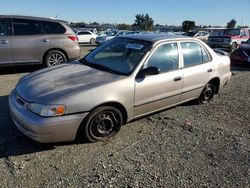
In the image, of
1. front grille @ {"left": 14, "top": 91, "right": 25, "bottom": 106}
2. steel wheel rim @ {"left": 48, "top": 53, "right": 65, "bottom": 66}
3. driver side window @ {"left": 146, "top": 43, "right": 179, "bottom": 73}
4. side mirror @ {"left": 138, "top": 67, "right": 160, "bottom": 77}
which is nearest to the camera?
front grille @ {"left": 14, "top": 91, "right": 25, "bottom": 106}

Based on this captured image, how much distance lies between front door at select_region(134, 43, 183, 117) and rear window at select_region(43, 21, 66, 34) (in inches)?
186

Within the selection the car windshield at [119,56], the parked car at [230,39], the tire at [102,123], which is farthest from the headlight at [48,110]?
the parked car at [230,39]

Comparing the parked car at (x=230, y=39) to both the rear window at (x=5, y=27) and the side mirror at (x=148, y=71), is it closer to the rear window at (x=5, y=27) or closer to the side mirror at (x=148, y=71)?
the rear window at (x=5, y=27)

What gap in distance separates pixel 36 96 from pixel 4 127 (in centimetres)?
115

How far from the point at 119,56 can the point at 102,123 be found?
1305mm

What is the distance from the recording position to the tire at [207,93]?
224 inches

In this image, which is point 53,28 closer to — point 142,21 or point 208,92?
point 208,92

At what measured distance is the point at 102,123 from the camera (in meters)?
3.96

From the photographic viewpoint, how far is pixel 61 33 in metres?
8.48

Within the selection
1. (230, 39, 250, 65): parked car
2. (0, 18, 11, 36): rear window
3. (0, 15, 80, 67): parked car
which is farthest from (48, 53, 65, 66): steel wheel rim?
(230, 39, 250, 65): parked car

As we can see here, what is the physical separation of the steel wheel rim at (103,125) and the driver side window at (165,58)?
1057mm

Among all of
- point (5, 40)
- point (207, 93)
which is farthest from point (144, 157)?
point (5, 40)

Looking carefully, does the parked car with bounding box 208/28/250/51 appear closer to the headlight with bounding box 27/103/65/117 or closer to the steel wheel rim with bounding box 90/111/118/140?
the steel wheel rim with bounding box 90/111/118/140

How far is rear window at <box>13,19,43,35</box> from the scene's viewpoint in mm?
7816
